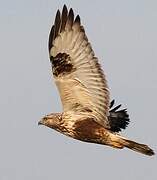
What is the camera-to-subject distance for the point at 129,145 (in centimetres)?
1059

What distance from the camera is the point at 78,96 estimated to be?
11406 millimetres

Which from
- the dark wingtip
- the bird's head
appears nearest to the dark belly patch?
the bird's head

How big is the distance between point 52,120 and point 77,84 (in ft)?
2.49

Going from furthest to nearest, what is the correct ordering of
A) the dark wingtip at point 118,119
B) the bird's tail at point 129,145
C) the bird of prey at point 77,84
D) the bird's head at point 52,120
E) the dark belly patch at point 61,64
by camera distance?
the dark wingtip at point 118,119 < the dark belly patch at point 61,64 < the bird's head at point 52,120 < the bird of prey at point 77,84 < the bird's tail at point 129,145

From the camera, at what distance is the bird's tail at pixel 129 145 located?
10.5 metres

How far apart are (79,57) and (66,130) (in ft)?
4.45

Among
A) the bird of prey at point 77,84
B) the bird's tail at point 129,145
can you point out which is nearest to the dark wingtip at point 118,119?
the bird of prey at point 77,84

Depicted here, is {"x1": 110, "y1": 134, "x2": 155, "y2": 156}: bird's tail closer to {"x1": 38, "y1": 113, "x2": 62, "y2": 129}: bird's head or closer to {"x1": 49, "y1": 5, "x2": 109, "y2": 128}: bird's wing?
{"x1": 49, "y1": 5, "x2": 109, "y2": 128}: bird's wing

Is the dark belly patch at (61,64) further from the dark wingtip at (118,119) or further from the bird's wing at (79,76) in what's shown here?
the dark wingtip at (118,119)

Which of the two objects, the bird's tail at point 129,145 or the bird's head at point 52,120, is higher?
the bird's head at point 52,120

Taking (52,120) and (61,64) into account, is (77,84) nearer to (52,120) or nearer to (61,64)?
(61,64)

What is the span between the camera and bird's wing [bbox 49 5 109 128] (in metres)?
11.4

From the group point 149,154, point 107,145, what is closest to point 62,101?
point 107,145

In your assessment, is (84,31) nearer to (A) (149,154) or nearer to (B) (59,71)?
(B) (59,71)
